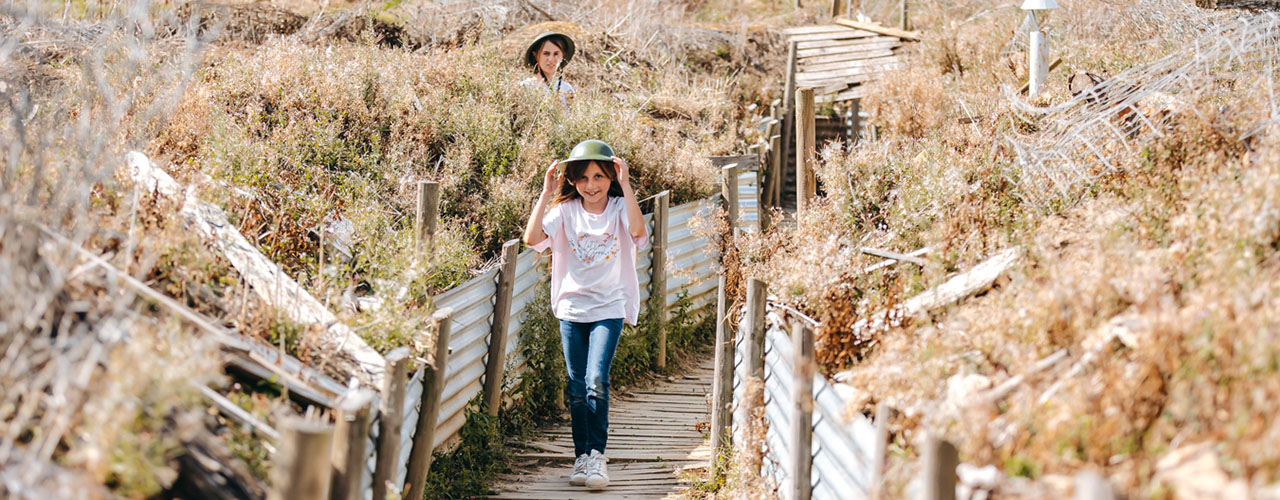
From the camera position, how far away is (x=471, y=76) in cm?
952

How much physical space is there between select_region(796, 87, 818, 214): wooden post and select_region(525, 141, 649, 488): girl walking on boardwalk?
119 inches

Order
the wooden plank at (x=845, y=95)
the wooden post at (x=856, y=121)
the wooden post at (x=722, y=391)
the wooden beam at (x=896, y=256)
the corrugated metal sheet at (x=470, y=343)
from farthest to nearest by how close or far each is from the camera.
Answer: the wooden plank at (x=845, y=95), the wooden post at (x=856, y=121), the wooden post at (x=722, y=391), the wooden beam at (x=896, y=256), the corrugated metal sheet at (x=470, y=343)

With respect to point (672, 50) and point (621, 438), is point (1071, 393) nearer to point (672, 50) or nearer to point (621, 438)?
point (621, 438)

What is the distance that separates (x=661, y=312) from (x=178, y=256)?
510 centimetres

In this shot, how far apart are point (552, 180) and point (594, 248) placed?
51cm

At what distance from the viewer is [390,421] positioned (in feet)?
13.2

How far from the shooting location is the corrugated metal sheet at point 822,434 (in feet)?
12.4

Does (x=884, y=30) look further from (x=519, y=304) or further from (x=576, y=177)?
(x=576, y=177)

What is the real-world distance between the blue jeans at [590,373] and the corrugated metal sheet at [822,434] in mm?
838

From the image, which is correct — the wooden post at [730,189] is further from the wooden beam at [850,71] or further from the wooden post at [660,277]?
the wooden beam at [850,71]

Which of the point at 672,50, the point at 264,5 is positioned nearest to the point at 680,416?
the point at 264,5

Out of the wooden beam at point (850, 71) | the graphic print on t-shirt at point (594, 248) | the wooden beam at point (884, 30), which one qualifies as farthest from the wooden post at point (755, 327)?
the wooden beam at point (884, 30)

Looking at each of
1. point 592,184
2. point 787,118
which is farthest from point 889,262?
point 787,118

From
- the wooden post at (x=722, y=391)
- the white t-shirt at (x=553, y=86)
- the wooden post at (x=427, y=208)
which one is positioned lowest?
the wooden post at (x=722, y=391)
